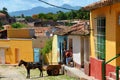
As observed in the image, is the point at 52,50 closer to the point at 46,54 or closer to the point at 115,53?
the point at 46,54

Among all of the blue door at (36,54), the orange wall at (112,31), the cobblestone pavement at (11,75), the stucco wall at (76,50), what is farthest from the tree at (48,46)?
the orange wall at (112,31)

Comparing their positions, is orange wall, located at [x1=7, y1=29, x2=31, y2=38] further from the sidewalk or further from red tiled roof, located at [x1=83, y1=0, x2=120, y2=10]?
red tiled roof, located at [x1=83, y1=0, x2=120, y2=10]

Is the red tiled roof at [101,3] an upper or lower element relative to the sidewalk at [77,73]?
upper

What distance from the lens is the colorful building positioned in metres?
17.0

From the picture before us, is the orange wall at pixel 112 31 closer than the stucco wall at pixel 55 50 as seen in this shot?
Yes

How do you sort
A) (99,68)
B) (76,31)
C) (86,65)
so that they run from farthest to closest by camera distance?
(76,31)
(86,65)
(99,68)

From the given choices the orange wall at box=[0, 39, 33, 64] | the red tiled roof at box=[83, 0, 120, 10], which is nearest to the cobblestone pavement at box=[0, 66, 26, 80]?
the red tiled roof at box=[83, 0, 120, 10]

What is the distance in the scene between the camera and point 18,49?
1921 inches

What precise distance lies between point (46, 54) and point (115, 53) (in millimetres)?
26674

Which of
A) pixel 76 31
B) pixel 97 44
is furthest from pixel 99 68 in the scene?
pixel 76 31

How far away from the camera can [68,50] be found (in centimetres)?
3050

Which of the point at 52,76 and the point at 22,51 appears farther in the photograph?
the point at 22,51

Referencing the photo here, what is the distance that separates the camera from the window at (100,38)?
750 inches

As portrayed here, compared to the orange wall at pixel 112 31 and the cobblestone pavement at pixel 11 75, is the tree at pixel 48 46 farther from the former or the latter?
the orange wall at pixel 112 31
